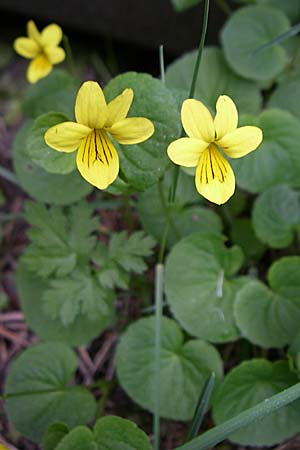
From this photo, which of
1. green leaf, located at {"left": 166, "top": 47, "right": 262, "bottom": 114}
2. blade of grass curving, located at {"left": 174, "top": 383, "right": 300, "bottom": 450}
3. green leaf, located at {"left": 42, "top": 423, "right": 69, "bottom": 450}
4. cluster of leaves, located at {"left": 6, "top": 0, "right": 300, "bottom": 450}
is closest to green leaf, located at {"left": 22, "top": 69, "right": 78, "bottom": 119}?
cluster of leaves, located at {"left": 6, "top": 0, "right": 300, "bottom": 450}

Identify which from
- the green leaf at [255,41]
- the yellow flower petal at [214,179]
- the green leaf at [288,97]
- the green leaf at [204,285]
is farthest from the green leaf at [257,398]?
→ the green leaf at [255,41]

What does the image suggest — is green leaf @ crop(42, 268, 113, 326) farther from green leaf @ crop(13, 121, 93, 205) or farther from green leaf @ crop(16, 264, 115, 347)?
green leaf @ crop(13, 121, 93, 205)

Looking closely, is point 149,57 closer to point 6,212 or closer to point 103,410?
point 6,212

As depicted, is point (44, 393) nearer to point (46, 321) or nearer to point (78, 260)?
point (46, 321)

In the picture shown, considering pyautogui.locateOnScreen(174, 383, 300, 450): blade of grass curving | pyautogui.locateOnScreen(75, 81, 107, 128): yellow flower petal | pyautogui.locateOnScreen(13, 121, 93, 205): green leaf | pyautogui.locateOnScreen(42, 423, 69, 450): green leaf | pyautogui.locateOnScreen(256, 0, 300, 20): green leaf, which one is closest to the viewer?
pyautogui.locateOnScreen(75, 81, 107, 128): yellow flower petal

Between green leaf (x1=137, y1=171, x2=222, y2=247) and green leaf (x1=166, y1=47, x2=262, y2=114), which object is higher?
green leaf (x1=166, y1=47, x2=262, y2=114)

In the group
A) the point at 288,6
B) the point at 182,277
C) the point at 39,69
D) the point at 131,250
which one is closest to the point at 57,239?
the point at 131,250

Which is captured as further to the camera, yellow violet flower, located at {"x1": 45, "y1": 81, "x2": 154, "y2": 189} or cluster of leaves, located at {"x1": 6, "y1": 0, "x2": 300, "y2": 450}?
cluster of leaves, located at {"x1": 6, "y1": 0, "x2": 300, "y2": 450}

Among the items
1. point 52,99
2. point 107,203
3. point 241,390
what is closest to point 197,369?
point 241,390
